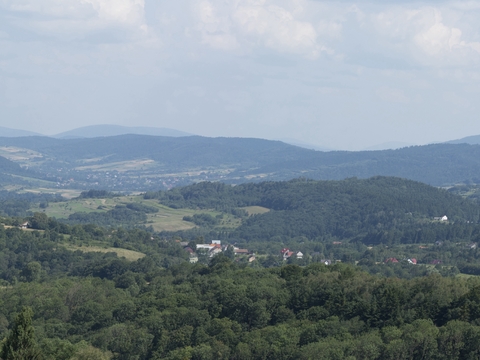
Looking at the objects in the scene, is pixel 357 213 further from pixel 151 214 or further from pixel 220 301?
pixel 220 301

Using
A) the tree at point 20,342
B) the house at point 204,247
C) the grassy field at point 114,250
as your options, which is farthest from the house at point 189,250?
the tree at point 20,342

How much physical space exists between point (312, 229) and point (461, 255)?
2380 inches

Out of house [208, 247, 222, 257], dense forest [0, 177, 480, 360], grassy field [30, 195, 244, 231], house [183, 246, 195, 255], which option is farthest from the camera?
grassy field [30, 195, 244, 231]

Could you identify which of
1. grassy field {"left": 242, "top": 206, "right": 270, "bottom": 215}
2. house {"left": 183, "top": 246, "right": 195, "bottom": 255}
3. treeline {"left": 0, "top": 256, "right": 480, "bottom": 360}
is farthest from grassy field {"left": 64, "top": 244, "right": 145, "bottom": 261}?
grassy field {"left": 242, "top": 206, "right": 270, "bottom": 215}

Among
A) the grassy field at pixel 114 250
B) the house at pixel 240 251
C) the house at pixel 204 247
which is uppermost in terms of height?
the grassy field at pixel 114 250

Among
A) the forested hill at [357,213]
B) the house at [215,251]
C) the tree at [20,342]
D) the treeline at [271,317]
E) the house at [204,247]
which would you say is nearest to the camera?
the tree at [20,342]

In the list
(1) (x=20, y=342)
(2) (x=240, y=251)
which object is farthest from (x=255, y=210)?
(1) (x=20, y=342)

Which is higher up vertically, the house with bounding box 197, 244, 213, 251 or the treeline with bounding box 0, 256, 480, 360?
the treeline with bounding box 0, 256, 480, 360

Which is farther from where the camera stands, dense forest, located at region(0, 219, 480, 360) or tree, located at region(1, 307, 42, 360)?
dense forest, located at region(0, 219, 480, 360)

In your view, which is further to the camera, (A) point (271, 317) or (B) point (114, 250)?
(B) point (114, 250)

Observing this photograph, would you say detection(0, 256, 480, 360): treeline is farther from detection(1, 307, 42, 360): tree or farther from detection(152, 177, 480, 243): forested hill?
detection(152, 177, 480, 243): forested hill

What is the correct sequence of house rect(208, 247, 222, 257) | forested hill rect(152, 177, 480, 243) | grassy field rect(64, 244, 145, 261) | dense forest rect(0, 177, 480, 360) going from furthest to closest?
forested hill rect(152, 177, 480, 243), house rect(208, 247, 222, 257), grassy field rect(64, 244, 145, 261), dense forest rect(0, 177, 480, 360)

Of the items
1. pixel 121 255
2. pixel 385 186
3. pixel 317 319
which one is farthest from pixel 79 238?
pixel 385 186

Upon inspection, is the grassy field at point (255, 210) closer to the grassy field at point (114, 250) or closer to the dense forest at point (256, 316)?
the grassy field at point (114, 250)
